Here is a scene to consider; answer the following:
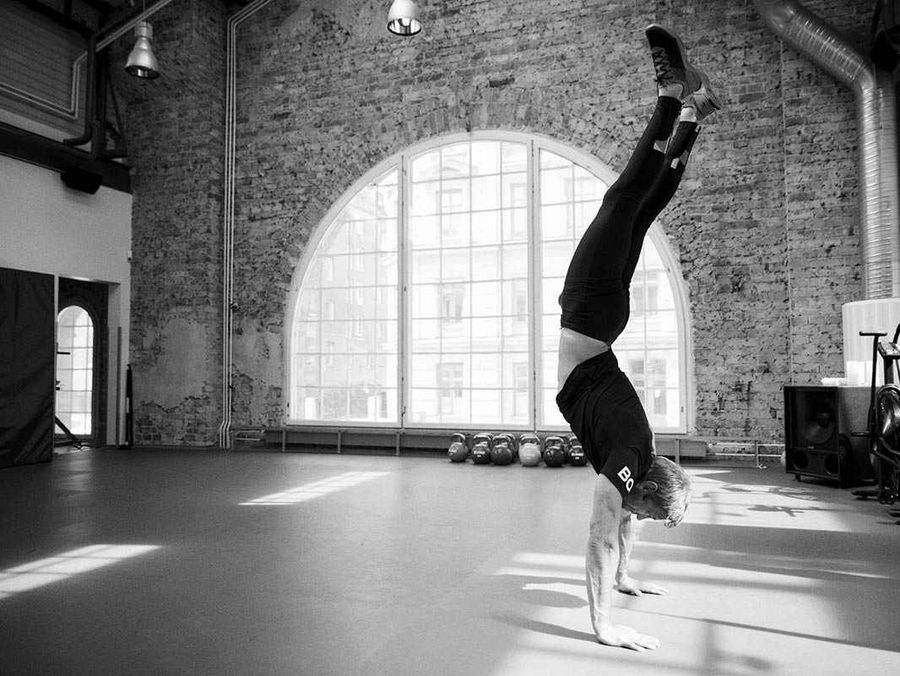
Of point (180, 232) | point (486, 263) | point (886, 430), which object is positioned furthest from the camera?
point (180, 232)

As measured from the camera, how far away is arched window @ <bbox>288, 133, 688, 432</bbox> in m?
7.91

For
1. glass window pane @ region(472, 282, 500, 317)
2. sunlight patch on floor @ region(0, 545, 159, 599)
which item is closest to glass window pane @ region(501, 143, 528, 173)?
glass window pane @ region(472, 282, 500, 317)

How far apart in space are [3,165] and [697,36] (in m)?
7.58

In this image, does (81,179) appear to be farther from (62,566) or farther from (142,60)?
(62,566)

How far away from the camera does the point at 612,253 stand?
2.63 m

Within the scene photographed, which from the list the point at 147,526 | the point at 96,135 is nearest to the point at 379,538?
the point at 147,526

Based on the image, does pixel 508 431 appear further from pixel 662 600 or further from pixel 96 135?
pixel 96 135

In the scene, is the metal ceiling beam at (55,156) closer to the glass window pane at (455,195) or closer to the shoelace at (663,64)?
the glass window pane at (455,195)

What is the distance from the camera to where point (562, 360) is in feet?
9.00

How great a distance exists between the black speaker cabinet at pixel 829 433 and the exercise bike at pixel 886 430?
50cm

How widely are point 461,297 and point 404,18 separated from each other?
122 inches

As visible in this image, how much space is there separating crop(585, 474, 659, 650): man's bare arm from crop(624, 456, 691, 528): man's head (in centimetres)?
18

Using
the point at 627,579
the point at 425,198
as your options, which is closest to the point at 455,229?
the point at 425,198

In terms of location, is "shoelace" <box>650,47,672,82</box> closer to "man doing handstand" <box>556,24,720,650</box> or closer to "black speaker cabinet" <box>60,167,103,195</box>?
"man doing handstand" <box>556,24,720,650</box>
